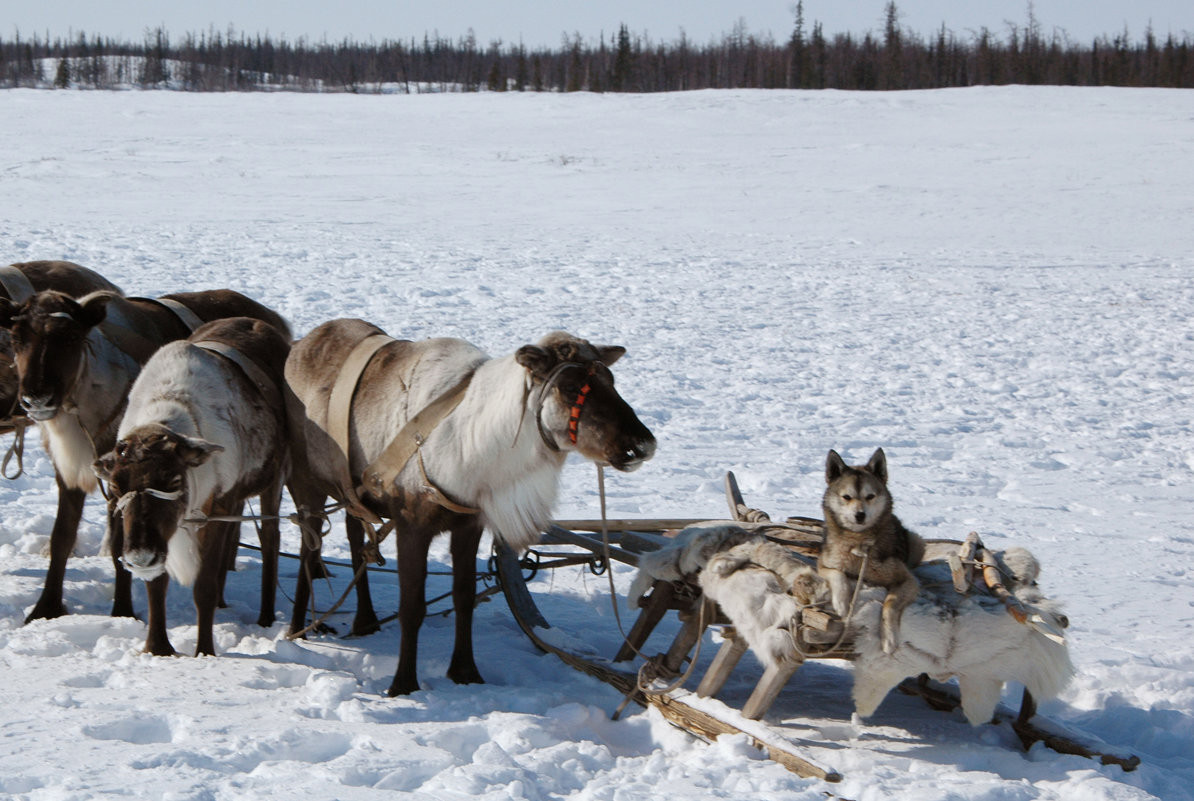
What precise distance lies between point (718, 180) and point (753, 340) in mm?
13511

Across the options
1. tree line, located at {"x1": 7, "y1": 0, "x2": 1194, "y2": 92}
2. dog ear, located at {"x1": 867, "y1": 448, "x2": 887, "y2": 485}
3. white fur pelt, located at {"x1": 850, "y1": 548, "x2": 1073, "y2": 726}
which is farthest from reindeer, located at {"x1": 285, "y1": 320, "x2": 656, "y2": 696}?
tree line, located at {"x1": 7, "y1": 0, "x2": 1194, "y2": 92}

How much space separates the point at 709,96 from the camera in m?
39.8

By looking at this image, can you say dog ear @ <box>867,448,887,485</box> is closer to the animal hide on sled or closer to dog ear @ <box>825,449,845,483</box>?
dog ear @ <box>825,449,845,483</box>

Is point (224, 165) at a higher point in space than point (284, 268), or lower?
higher

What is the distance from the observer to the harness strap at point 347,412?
203 inches

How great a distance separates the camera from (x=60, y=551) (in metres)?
5.72

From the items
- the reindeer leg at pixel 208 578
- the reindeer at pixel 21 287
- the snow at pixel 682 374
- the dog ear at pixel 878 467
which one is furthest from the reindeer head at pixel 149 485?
the dog ear at pixel 878 467

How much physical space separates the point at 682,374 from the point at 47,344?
721cm

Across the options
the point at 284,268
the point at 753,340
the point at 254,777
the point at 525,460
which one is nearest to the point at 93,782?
the point at 254,777

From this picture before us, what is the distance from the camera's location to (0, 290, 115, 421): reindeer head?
526cm

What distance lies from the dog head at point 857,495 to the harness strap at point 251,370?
284 centimetres

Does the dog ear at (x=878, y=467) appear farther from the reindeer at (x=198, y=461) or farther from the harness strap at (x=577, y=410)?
the reindeer at (x=198, y=461)

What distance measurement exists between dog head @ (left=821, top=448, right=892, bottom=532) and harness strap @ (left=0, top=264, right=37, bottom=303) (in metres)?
4.69

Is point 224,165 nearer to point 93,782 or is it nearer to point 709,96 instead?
point 709,96
